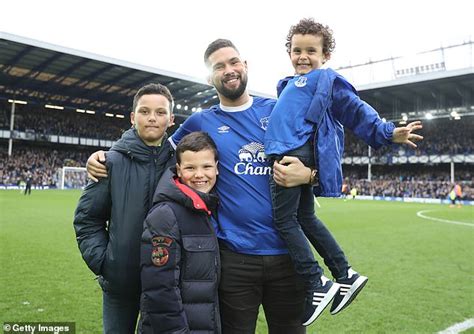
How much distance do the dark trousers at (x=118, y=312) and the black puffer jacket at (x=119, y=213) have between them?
0.09 meters

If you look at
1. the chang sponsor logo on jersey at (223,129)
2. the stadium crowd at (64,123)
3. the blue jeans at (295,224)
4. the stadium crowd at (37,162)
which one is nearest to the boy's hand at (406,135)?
the blue jeans at (295,224)

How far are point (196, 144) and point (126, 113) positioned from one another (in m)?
46.7

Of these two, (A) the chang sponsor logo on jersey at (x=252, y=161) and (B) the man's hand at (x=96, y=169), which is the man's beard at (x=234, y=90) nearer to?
(A) the chang sponsor logo on jersey at (x=252, y=161)

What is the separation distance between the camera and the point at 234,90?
96.3 inches

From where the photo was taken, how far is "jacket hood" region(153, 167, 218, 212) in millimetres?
2104

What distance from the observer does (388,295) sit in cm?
542

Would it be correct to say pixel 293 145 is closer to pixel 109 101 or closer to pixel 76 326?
pixel 76 326

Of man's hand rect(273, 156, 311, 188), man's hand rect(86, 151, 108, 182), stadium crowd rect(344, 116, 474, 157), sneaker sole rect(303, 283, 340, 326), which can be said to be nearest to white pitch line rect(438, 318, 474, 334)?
sneaker sole rect(303, 283, 340, 326)

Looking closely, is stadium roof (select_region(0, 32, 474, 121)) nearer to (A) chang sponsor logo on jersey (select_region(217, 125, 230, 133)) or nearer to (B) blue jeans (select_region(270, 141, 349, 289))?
(A) chang sponsor logo on jersey (select_region(217, 125, 230, 133))

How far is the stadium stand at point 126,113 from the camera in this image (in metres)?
32.6

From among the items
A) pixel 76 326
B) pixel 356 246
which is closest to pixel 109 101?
pixel 356 246

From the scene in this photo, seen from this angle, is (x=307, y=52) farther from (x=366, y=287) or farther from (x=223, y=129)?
(x=366, y=287)

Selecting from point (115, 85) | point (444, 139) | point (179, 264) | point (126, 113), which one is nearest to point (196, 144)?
point (179, 264)

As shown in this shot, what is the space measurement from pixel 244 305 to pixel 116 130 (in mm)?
49770
